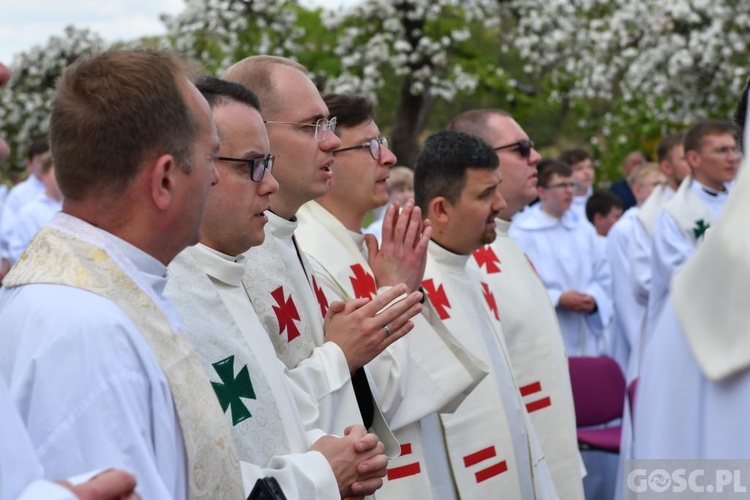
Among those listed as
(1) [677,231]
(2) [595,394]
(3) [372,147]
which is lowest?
(2) [595,394]

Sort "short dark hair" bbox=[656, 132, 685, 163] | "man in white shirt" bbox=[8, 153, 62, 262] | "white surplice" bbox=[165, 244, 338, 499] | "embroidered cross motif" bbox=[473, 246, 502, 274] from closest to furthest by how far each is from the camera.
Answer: "white surplice" bbox=[165, 244, 338, 499] → "embroidered cross motif" bbox=[473, 246, 502, 274] → "short dark hair" bbox=[656, 132, 685, 163] → "man in white shirt" bbox=[8, 153, 62, 262]

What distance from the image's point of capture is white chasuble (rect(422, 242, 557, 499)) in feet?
14.5

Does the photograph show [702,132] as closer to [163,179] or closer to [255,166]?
[255,166]

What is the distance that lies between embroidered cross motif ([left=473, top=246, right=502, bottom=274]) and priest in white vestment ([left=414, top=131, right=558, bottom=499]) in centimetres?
57

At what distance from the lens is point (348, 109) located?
4273mm

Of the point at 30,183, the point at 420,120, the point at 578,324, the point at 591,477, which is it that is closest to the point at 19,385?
the point at 591,477

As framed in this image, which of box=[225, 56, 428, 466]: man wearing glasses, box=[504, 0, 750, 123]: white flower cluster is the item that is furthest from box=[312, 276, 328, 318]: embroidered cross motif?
box=[504, 0, 750, 123]: white flower cluster

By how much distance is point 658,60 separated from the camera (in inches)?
562

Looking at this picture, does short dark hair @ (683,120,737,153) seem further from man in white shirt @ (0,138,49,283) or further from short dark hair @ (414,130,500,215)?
man in white shirt @ (0,138,49,283)

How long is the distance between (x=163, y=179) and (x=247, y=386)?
729mm

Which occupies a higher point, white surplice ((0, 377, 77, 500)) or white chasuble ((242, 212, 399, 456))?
white surplice ((0, 377, 77, 500))

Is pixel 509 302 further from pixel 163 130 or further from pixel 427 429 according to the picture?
pixel 163 130

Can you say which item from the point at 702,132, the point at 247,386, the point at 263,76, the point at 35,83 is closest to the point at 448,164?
the point at 263,76

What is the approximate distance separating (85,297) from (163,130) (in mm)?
365
